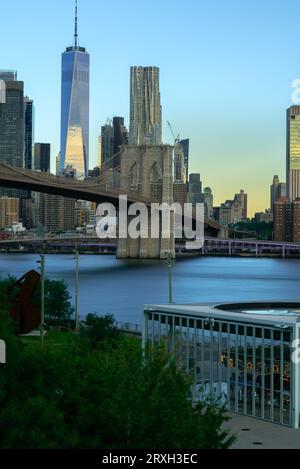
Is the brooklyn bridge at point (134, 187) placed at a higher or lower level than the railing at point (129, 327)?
higher

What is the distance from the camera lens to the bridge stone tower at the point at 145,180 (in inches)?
4082

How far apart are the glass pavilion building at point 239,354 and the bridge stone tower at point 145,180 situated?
78.4 m

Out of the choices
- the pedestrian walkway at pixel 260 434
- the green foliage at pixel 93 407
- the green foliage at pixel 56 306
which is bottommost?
the pedestrian walkway at pixel 260 434

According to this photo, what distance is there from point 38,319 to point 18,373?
22329 millimetres

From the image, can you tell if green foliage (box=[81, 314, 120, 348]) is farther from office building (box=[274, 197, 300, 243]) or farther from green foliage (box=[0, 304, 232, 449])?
office building (box=[274, 197, 300, 243])

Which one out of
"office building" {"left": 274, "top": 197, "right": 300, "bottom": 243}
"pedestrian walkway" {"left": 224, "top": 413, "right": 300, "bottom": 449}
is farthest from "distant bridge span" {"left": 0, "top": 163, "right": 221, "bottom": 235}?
"office building" {"left": 274, "top": 197, "right": 300, "bottom": 243}

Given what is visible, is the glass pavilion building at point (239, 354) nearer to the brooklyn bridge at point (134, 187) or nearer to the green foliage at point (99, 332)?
the green foliage at point (99, 332)

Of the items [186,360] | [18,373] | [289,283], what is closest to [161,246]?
[289,283]

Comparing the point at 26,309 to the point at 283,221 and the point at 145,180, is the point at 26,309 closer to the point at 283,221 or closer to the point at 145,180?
the point at 145,180

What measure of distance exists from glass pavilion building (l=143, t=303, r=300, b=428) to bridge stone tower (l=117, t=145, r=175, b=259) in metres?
78.4

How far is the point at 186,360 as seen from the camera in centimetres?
1958

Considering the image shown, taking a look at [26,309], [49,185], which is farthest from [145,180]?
[26,309]

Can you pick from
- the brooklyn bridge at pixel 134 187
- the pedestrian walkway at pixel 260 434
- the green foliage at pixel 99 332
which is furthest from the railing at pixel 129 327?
the brooklyn bridge at pixel 134 187

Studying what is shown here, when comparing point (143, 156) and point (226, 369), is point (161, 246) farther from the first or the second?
point (226, 369)
